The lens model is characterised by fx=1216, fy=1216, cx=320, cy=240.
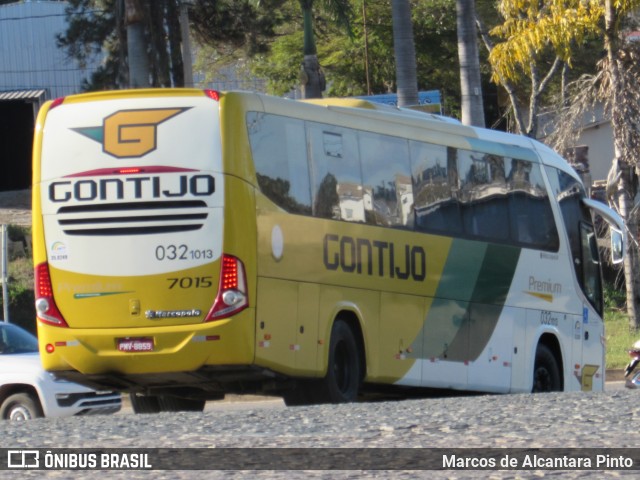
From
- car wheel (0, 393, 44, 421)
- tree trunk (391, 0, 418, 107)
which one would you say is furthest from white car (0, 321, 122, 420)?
tree trunk (391, 0, 418, 107)

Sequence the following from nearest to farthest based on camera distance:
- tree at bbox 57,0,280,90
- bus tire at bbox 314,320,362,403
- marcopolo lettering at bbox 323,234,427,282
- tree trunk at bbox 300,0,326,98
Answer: bus tire at bbox 314,320,362,403, marcopolo lettering at bbox 323,234,427,282, tree trunk at bbox 300,0,326,98, tree at bbox 57,0,280,90

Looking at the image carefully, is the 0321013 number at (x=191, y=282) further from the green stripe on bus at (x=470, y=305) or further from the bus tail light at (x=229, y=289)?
the green stripe on bus at (x=470, y=305)

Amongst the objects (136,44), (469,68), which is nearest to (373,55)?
(136,44)

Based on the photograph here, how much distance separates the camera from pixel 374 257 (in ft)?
44.6

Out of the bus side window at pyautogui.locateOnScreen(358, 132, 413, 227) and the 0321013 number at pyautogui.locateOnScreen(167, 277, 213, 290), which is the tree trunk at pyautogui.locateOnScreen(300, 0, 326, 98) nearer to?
the bus side window at pyautogui.locateOnScreen(358, 132, 413, 227)

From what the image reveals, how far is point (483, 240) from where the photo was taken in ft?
51.1

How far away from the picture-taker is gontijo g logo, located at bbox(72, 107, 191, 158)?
11.9 m

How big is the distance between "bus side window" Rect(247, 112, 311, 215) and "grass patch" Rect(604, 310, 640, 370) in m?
11.8

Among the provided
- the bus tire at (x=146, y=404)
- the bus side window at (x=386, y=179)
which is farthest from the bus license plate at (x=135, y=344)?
the bus side window at (x=386, y=179)

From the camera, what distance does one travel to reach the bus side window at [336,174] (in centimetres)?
1292

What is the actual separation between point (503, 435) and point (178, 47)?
96.8 feet

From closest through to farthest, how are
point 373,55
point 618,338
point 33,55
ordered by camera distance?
1. point 618,338
2. point 373,55
3. point 33,55

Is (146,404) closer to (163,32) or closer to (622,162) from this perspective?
(622,162)

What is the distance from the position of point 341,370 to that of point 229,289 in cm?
221
